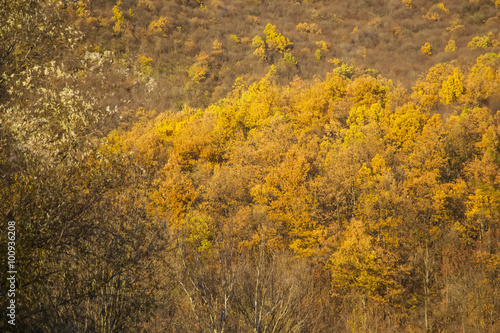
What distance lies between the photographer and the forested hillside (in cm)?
827

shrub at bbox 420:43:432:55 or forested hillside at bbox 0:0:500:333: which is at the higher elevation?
shrub at bbox 420:43:432:55

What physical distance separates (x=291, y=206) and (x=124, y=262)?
23453 mm

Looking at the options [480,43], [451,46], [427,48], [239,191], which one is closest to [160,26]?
[427,48]

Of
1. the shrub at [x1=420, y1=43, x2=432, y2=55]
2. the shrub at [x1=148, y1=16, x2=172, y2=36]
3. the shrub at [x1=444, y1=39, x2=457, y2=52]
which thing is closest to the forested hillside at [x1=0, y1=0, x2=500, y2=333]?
the shrub at [x1=444, y1=39, x2=457, y2=52]

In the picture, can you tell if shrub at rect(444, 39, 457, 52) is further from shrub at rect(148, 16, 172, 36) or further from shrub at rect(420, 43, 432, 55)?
shrub at rect(148, 16, 172, 36)

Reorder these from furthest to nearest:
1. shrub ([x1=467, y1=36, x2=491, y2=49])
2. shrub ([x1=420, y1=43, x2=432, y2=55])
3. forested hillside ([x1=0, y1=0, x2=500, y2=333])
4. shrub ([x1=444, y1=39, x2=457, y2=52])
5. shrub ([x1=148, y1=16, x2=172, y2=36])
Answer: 1. shrub ([x1=148, y1=16, x2=172, y2=36])
2. shrub ([x1=420, y1=43, x2=432, y2=55])
3. shrub ([x1=444, y1=39, x2=457, y2=52])
4. shrub ([x1=467, y1=36, x2=491, y2=49])
5. forested hillside ([x1=0, y1=0, x2=500, y2=333])

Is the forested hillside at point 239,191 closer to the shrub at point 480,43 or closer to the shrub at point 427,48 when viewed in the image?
the shrub at point 480,43

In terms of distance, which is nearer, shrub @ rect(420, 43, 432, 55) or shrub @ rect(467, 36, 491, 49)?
shrub @ rect(467, 36, 491, 49)

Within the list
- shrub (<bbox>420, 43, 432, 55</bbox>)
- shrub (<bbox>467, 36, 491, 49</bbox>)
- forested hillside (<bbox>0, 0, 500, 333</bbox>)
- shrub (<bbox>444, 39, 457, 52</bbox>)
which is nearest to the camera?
forested hillside (<bbox>0, 0, 500, 333</bbox>)

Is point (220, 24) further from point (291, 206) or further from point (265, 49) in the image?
point (291, 206)

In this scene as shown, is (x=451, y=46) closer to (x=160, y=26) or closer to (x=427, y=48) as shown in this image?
(x=427, y=48)

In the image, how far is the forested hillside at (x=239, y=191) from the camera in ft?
27.1

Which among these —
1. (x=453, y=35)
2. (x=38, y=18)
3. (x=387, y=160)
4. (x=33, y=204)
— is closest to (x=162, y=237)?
(x=33, y=204)

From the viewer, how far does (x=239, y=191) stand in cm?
3438
